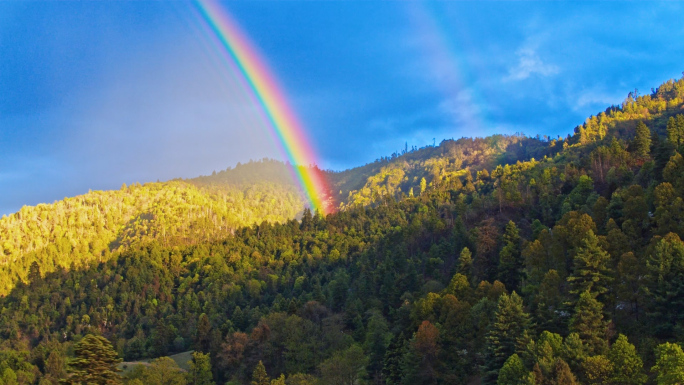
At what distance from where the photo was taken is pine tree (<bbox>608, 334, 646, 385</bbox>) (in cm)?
4291

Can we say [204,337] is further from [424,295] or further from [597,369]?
[597,369]

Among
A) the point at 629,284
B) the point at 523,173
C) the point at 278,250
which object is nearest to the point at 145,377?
the point at 629,284

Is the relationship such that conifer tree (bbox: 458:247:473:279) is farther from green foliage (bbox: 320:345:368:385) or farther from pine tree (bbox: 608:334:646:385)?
pine tree (bbox: 608:334:646:385)

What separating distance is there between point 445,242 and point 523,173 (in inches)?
2216

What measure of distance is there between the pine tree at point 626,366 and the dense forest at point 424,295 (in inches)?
5.3

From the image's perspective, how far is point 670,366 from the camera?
39.4 meters

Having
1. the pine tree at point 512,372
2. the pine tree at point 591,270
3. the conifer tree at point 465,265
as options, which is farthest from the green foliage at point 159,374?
the pine tree at point 591,270

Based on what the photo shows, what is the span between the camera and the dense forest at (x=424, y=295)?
4919cm

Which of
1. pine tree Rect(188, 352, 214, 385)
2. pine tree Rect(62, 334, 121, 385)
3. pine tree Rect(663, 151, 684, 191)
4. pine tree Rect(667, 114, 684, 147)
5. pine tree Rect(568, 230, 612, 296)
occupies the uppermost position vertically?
pine tree Rect(667, 114, 684, 147)

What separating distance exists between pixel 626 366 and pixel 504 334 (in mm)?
13200

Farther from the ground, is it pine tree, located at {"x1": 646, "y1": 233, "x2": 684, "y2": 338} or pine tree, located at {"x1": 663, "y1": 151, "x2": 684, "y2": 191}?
pine tree, located at {"x1": 663, "y1": 151, "x2": 684, "y2": 191}

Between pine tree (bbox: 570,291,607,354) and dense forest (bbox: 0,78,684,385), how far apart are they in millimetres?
202

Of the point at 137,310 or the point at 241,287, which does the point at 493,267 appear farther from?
the point at 137,310

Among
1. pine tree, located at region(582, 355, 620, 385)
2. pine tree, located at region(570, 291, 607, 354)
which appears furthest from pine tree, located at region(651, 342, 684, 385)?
pine tree, located at region(570, 291, 607, 354)
